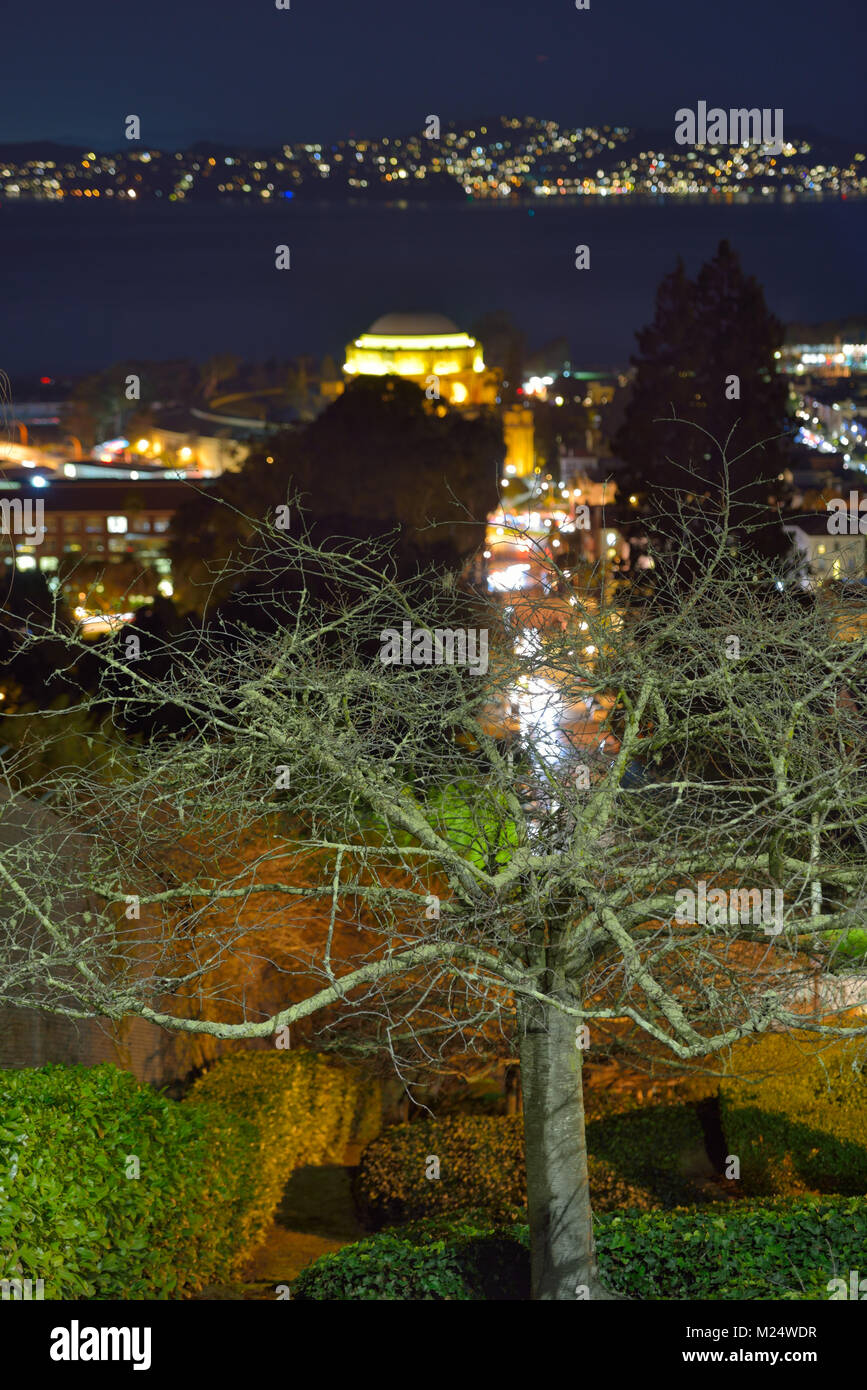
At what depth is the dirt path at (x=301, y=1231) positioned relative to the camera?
31.3 feet

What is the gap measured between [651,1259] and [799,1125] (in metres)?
3.18

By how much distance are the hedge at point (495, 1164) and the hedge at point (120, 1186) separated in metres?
0.92

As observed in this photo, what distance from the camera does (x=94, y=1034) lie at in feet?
37.2

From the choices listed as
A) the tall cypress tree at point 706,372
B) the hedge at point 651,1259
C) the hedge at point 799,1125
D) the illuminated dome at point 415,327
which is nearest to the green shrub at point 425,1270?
the hedge at point 651,1259

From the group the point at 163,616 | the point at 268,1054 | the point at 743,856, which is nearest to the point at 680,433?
the point at 163,616

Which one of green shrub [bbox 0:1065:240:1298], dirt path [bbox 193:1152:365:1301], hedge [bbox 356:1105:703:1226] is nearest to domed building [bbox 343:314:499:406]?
dirt path [bbox 193:1152:365:1301]

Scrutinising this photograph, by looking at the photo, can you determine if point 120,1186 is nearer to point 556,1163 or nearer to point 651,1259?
point 556,1163

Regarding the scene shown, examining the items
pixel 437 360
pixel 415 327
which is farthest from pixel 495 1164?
pixel 415 327

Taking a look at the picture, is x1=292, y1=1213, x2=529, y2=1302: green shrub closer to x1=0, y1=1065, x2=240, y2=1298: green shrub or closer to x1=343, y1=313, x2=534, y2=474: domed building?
x1=0, y1=1065, x2=240, y2=1298: green shrub

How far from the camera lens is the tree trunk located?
771 centimetres

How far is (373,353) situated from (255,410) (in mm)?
12398

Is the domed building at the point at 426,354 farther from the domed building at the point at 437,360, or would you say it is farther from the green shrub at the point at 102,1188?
the green shrub at the point at 102,1188

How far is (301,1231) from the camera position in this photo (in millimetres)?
11500

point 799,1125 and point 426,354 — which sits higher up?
point 426,354
